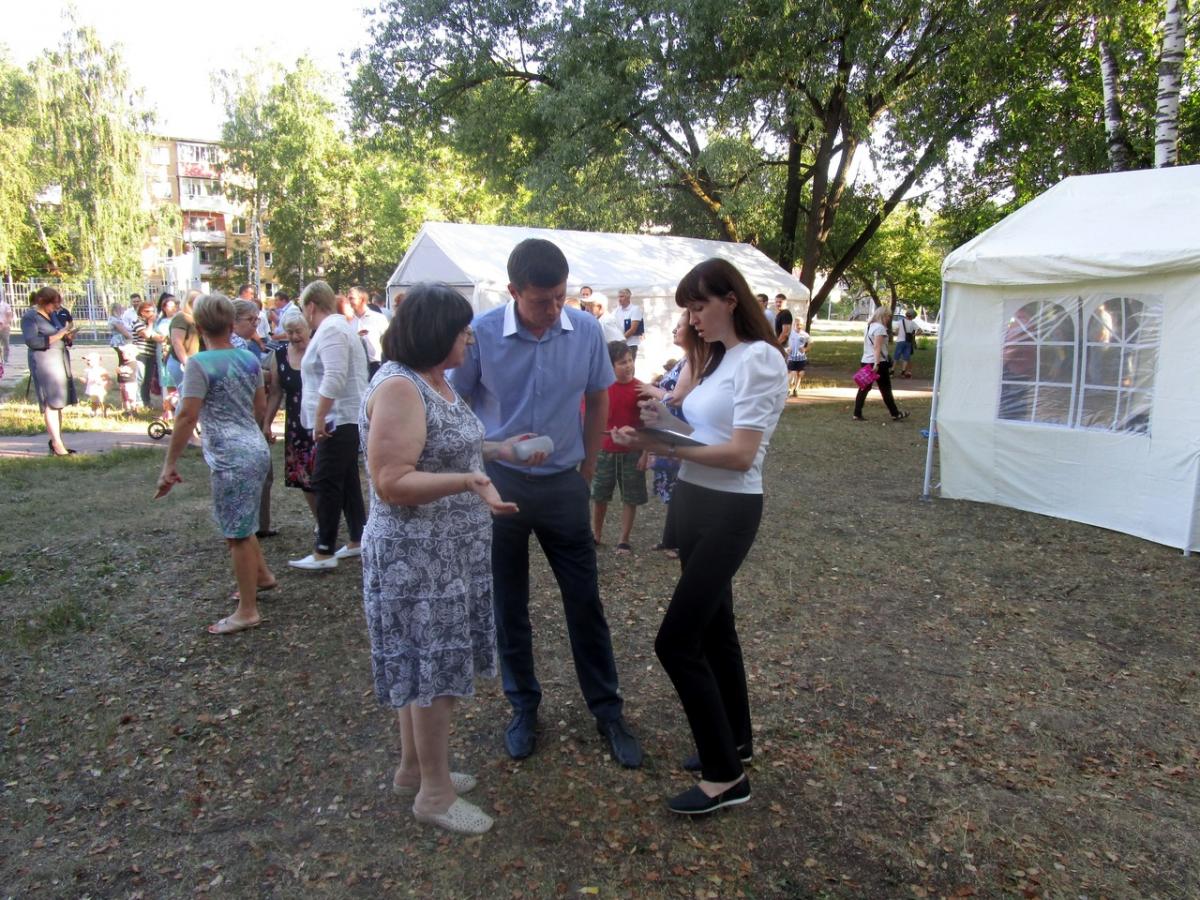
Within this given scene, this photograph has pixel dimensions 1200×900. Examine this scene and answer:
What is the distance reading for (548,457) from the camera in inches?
113

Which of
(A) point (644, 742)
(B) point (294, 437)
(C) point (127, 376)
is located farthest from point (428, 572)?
(C) point (127, 376)

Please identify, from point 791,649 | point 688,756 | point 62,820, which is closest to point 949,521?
point 791,649

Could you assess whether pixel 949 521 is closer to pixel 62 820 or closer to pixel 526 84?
pixel 62 820

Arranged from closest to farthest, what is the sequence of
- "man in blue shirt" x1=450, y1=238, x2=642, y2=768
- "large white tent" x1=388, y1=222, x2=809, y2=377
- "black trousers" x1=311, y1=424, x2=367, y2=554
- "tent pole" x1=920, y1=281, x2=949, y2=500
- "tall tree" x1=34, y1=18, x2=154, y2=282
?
1. "man in blue shirt" x1=450, y1=238, x2=642, y2=768
2. "black trousers" x1=311, y1=424, x2=367, y2=554
3. "tent pole" x1=920, y1=281, x2=949, y2=500
4. "large white tent" x1=388, y1=222, x2=809, y2=377
5. "tall tree" x1=34, y1=18, x2=154, y2=282

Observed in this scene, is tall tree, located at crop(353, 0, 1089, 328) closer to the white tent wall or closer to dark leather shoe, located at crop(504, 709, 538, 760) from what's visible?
the white tent wall

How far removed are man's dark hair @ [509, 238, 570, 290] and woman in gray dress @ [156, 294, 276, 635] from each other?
200 cm

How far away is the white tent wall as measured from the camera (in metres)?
5.77

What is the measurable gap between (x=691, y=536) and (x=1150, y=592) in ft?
13.3

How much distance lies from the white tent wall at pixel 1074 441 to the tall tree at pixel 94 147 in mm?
38364

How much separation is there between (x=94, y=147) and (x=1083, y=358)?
4077 cm

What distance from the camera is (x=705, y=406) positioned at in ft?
8.75

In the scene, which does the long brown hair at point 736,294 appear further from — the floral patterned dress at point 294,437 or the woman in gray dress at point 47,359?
the woman in gray dress at point 47,359

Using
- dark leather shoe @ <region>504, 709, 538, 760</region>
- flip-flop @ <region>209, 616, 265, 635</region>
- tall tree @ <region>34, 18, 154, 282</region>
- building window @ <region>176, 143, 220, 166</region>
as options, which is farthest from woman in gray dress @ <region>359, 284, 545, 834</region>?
building window @ <region>176, 143, 220, 166</region>

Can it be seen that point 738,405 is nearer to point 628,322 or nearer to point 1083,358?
point 1083,358
